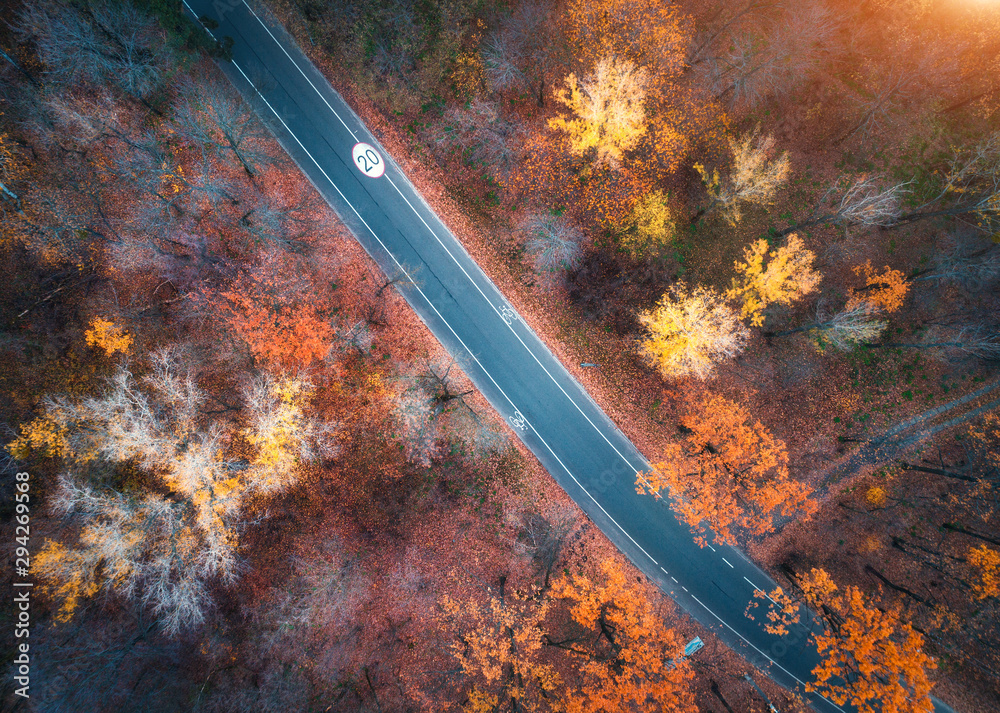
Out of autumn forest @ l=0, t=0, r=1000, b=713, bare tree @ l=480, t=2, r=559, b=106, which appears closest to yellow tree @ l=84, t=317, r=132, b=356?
autumn forest @ l=0, t=0, r=1000, b=713

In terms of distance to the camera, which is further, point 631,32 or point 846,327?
point 631,32

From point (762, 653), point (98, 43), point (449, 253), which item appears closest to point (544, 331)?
point (449, 253)

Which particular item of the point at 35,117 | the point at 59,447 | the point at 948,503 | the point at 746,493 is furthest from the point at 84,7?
the point at 948,503

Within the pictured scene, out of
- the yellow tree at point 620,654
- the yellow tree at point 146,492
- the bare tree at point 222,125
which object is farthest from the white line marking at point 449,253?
the yellow tree at point 146,492

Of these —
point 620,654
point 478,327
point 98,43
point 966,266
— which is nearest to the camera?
point 98,43

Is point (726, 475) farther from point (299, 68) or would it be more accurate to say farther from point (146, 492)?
point (299, 68)

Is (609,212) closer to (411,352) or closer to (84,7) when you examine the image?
(411,352)
